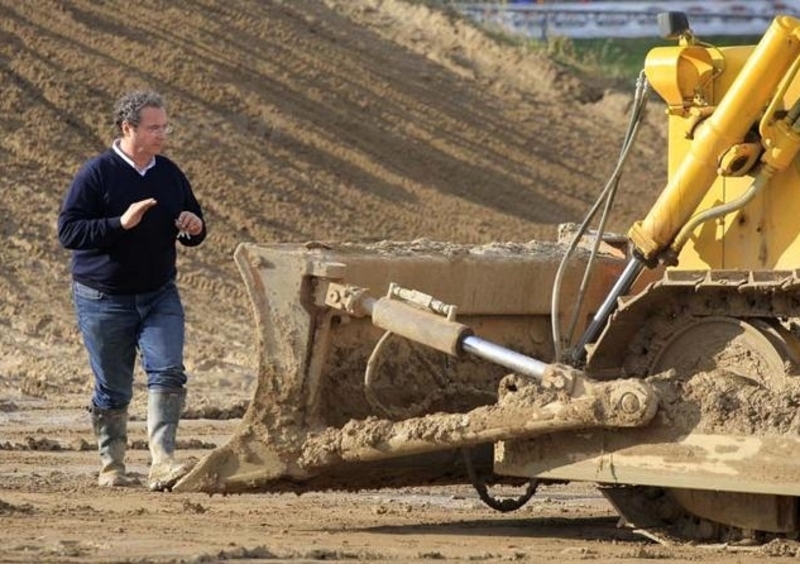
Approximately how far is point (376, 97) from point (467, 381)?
44.0 ft

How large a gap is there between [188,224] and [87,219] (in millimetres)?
489

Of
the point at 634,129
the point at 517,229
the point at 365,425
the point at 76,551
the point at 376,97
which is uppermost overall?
the point at 376,97

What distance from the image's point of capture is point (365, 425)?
30.5ft

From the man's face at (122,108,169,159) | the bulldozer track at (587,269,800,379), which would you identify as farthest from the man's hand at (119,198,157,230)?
the bulldozer track at (587,269,800,379)

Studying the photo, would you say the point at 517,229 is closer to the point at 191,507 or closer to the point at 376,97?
the point at 376,97

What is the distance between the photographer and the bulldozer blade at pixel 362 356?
939 cm

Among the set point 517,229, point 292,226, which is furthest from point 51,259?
point 517,229

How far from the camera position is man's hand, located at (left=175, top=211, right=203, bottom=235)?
10336mm

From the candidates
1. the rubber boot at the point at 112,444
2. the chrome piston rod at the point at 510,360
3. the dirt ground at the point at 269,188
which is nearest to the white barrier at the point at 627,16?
the dirt ground at the point at 269,188

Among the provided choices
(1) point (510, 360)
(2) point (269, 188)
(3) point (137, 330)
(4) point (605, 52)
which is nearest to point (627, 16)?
(4) point (605, 52)

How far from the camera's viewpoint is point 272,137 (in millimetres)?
20969

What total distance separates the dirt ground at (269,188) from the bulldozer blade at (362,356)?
10.2 inches

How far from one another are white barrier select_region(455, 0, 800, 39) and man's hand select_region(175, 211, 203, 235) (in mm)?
20141

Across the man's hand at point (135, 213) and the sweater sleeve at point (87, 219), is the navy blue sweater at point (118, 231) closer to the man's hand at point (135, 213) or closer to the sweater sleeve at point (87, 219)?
the sweater sleeve at point (87, 219)
